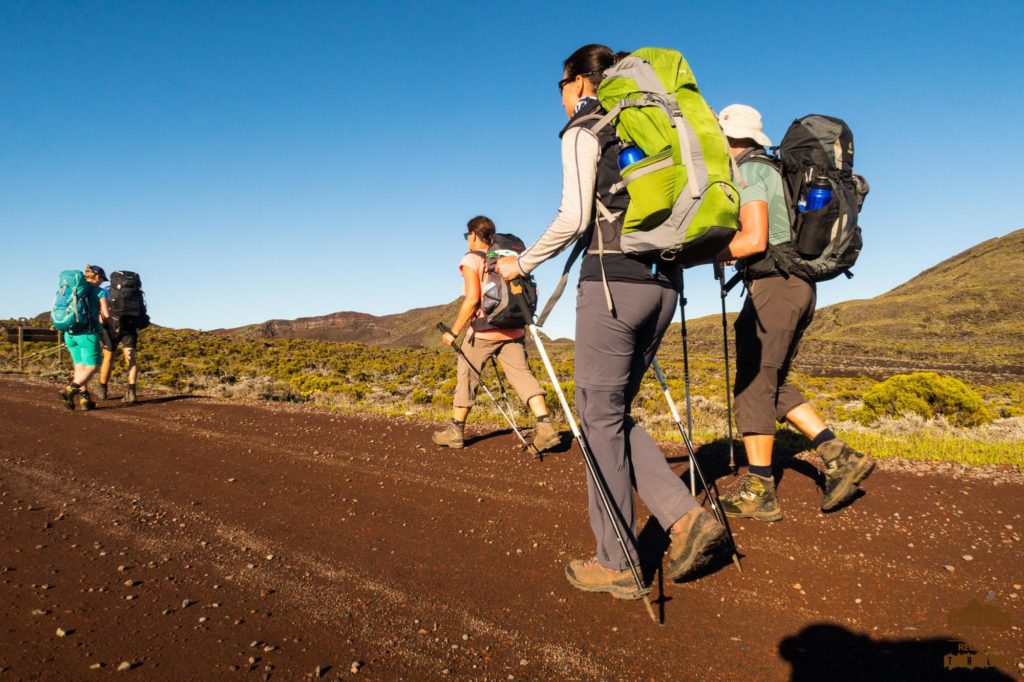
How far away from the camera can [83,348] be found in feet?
31.9

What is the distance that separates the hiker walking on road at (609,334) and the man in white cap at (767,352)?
115cm

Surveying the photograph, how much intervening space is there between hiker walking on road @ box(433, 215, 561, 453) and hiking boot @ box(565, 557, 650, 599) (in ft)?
9.50

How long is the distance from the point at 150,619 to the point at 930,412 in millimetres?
13381

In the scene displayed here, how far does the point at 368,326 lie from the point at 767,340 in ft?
449

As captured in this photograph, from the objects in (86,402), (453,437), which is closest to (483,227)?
(453,437)

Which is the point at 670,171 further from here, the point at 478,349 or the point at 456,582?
the point at 478,349

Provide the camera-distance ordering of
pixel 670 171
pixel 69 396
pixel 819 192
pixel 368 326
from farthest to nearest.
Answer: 1. pixel 368 326
2. pixel 69 396
3. pixel 819 192
4. pixel 670 171

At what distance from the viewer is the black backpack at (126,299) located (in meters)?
10.2

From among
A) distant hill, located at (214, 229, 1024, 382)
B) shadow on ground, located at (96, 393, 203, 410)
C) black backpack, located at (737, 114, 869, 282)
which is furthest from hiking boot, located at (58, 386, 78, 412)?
distant hill, located at (214, 229, 1024, 382)

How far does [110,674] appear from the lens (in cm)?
228

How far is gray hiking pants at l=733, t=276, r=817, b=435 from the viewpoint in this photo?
3.84 meters

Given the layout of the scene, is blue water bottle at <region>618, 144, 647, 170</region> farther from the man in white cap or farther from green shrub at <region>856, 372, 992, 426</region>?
green shrub at <region>856, 372, 992, 426</region>

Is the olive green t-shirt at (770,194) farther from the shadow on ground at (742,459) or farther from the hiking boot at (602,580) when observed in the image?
the hiking boot at (602,580)

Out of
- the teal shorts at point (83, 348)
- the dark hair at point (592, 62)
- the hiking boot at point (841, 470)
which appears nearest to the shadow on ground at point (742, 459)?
the hiking boot at point (841, 470)
